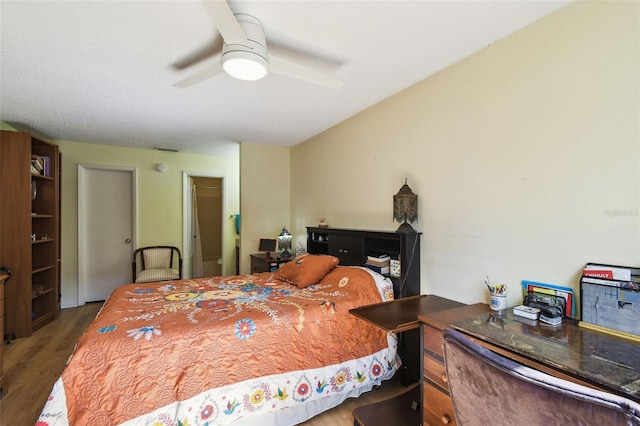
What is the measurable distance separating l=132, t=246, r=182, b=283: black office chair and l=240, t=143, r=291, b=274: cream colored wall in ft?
3.92

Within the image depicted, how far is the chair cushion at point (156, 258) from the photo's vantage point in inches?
182

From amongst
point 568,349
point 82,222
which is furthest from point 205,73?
point 82,222

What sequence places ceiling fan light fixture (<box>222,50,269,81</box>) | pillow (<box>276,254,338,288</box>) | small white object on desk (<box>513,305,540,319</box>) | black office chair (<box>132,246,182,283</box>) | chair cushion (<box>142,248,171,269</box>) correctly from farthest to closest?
chair cushion (<box>142,248,171,269</box>) → black office chair (<box>132,246,182,283</box>) → pillow (<box>276,254,338,288</box>) → ceiling fan light fixture (<box>222,50,269,81</box>) → small white object on desk (<box>513,305,540,319</box>)

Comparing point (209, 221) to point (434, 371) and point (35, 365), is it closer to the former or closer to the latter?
point (35, 365)

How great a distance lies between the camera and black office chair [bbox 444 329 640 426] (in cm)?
56

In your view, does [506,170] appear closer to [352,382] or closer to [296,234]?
[352,382]

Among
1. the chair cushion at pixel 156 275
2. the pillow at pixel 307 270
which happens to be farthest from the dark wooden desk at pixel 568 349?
the chair cushion at pixel 156 275

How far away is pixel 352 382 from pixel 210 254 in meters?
4.66

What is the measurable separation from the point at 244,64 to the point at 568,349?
6.60 ft

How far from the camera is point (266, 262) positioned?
3.59 metres

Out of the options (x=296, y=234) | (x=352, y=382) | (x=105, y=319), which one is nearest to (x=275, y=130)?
(x=296, y=234)

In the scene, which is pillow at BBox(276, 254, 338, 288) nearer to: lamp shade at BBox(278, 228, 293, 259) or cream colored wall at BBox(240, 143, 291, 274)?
lamp shade at BBox(278, 228, 293, 259)

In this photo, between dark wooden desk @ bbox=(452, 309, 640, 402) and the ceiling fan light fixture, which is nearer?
dark wooden desk @ bbox=(452, 309, 640, 402)

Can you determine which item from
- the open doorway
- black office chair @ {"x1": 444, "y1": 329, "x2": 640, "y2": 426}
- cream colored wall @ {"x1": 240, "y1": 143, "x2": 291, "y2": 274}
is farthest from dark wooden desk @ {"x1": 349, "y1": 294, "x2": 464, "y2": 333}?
the open doorway
